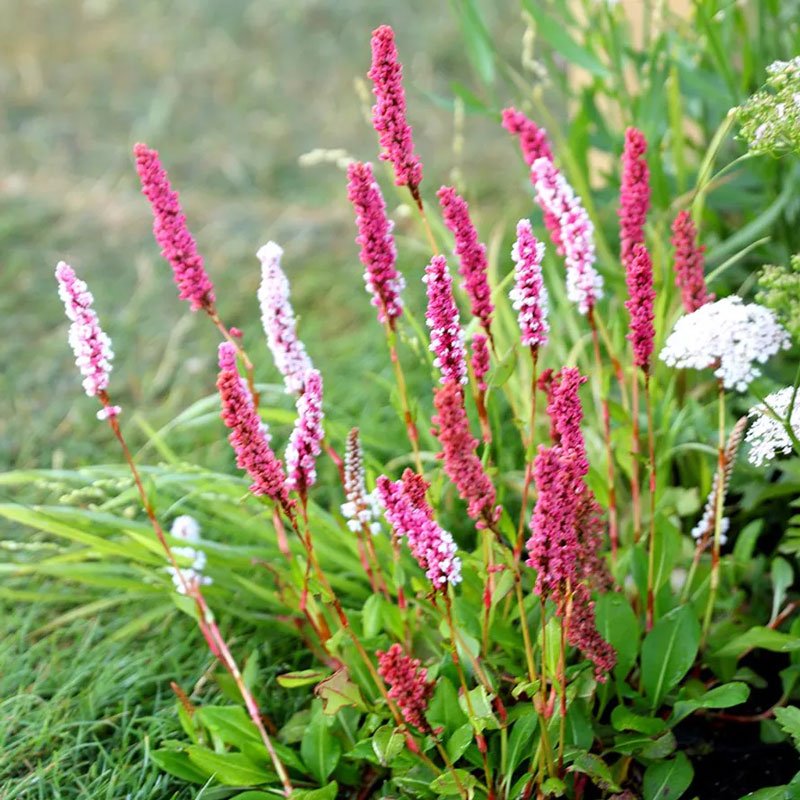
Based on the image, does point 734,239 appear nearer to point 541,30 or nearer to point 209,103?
point 541,30

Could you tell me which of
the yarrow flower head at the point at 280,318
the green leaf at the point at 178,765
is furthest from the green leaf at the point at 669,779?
the yarrow flower head at the point at 280,318

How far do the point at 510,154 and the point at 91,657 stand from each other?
2.86 metres

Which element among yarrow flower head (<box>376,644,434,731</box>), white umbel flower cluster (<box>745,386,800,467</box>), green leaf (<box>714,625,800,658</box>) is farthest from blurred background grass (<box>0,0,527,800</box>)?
white umbel flower cluster (<box>745,386,800,467</box>)

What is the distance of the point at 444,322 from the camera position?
135 cm

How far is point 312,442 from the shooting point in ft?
4.61

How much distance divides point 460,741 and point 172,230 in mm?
816

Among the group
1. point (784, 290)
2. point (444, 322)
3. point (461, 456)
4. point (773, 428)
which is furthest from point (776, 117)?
point (461, 456)

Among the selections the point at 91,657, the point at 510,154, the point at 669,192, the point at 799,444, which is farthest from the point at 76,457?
the point at 510,154

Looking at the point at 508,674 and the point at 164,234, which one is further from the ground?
the point at 164,234

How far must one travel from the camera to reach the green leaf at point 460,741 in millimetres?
1506

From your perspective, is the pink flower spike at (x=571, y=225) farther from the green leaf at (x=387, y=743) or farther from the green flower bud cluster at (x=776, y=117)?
the green leaf at (x=387, y=743)

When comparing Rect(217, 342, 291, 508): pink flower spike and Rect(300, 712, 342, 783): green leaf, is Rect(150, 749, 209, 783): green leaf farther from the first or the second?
Rect(217, 342, 291, 508): pink flower spike

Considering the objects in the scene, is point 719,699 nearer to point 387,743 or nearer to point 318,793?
point 387,743

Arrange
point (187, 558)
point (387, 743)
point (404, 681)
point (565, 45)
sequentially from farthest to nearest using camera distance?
point (565, 45)
point (187, 558)
point (387, 743)
point (404, 681)
